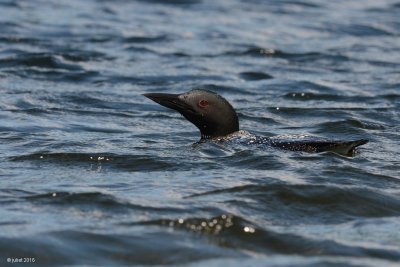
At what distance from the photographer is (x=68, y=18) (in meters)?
20.8

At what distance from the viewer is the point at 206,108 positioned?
10641 millimetres

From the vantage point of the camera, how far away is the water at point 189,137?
7.21m

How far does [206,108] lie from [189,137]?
1.06 m

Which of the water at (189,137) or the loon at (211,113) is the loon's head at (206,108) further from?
the water at (189,137)

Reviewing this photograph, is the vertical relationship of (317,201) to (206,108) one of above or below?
below

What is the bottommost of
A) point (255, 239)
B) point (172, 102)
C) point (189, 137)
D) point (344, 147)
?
point (189, 137)

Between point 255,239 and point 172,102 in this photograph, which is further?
point 172,102

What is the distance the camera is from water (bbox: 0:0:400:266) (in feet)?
23.7

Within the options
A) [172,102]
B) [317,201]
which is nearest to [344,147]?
[317,201]

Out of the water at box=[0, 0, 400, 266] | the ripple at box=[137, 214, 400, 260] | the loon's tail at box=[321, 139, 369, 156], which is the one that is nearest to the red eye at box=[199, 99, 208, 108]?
the water at box=[0, 0, 400, 266]

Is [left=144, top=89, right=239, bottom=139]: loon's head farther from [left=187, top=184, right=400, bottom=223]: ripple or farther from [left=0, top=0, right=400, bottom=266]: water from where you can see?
[left=187, top=184, right=400, bottom=223]: ripple

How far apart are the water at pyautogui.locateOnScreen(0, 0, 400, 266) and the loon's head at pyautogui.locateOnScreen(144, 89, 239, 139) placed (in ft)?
1.21

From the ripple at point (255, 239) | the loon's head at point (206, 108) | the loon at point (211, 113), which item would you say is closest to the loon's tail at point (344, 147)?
the loon at point (211, 113)

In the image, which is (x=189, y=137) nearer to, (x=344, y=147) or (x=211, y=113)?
(x=211, y=113)
